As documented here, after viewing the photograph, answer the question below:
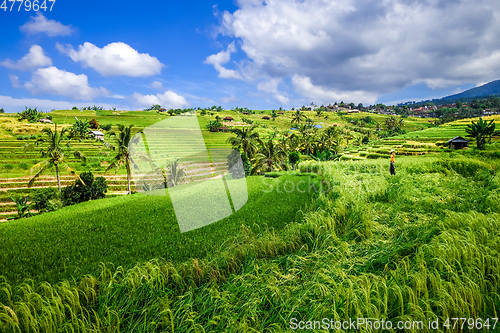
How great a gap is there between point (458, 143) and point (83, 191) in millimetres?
49159

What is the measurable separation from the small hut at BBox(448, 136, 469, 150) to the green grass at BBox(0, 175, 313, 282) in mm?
33566

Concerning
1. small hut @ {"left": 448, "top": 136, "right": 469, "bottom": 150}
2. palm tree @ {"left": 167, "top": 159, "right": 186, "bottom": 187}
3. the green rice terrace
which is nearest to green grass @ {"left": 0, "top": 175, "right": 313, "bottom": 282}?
the green rice terrace

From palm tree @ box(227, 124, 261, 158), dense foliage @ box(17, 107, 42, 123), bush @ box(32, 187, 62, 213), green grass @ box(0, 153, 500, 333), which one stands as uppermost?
dense foliage @ box(17, 107, 42, 123)

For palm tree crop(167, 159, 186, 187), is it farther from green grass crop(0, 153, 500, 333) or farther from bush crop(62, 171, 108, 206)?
green grass crop(0, 153, 500, 333)

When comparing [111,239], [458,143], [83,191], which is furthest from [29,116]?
[458,143]

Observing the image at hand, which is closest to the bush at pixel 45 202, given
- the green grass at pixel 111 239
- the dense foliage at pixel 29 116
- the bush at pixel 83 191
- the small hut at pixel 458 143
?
the bush at pixel 83 191

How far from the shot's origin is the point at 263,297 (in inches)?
147

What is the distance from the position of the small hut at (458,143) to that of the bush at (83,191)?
4714 centimetres

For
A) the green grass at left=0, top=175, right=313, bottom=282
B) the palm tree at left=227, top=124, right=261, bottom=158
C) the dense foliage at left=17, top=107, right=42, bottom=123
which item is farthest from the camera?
the dense foliage at left=17, top=107, right=42, bottom=123

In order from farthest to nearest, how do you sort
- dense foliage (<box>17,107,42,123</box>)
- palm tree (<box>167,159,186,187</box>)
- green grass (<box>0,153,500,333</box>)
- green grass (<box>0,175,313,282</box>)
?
dense foliage (<box>17,107,42,123</box>)
palm tree (<box>167,159,186,187</box>)
green grass (<box>0,175,313,282</box>)
green grass (<box>0,153,500,333</box>)

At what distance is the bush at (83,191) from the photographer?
26328mm

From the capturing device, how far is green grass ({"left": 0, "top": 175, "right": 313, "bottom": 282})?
16.5ft

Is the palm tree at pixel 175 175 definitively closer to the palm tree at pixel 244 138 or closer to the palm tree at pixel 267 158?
the palm tree at pixel 244 138

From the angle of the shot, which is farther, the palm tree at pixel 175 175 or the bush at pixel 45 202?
the palm tree at pixel 175 175
